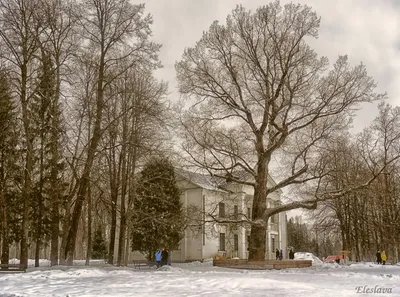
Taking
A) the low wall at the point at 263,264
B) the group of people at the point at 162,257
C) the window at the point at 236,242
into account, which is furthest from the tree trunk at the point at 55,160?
the window at the point at 236,242

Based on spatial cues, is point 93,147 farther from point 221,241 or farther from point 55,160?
point 221,241

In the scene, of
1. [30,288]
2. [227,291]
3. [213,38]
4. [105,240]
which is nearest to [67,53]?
[213,38]

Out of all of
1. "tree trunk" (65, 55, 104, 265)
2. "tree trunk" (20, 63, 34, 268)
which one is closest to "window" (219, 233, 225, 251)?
"tree trunk" (65, 55, 104, 265)

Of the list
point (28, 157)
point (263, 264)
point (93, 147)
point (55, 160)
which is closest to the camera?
point (28, 157)

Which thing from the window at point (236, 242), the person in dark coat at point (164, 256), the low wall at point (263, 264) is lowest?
the low wall at point (263, 264)

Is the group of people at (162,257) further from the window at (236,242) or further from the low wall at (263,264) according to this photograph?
the window at (236,242)

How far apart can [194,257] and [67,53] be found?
29.3 metres

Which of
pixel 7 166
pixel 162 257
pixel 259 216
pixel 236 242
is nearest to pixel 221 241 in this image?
pixel 236 242

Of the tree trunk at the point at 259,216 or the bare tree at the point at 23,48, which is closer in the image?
the bare tree at the point at 23,48

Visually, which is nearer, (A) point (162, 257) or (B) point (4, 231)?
(B) point (4, 231)

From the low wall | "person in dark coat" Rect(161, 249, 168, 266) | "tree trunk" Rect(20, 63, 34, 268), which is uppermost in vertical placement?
"tree trunk" Rect(20, 63, 34, 268)

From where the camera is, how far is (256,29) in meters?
28.4

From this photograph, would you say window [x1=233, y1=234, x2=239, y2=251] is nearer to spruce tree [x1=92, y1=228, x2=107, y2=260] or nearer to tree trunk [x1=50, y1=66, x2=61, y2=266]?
spruce tree [x1=92, y1=228, x2=107, y2=260]

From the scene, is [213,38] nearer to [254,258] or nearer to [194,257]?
[254,258]
